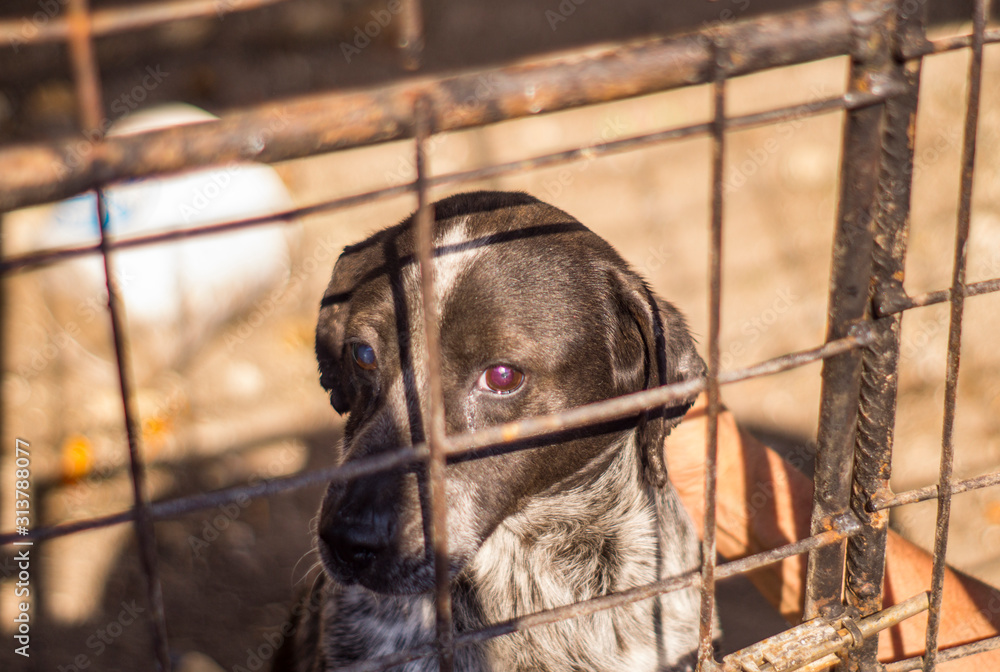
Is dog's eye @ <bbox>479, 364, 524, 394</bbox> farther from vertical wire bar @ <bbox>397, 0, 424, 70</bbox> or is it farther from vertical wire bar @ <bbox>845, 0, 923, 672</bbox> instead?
vertical wire bar @ <bbox>397, 0, 424, 70</bbox>

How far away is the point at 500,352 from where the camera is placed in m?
2.21

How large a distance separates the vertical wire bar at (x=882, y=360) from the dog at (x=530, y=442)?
2.04ft

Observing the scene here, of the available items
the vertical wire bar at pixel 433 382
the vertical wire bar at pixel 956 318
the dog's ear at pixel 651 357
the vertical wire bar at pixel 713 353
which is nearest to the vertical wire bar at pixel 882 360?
the vertical wire bar at pixel 956 318

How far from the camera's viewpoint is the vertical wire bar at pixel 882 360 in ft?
4.79

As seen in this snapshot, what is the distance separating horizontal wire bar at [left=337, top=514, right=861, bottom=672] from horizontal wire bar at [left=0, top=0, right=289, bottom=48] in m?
3.35

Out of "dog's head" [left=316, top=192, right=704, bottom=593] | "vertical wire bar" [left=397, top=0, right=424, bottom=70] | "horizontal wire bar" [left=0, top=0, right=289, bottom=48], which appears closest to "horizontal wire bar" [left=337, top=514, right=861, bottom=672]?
"dog's head" [left=316, top=192, right=704, bottom=593]

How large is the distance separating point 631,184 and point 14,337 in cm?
326

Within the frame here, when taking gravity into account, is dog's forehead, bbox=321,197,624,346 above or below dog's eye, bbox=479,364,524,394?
above

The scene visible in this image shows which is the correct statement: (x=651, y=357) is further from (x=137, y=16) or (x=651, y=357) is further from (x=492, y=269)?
(x=137, y=16)

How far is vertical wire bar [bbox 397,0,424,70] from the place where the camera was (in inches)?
175

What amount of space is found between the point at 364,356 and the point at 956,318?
1457mm

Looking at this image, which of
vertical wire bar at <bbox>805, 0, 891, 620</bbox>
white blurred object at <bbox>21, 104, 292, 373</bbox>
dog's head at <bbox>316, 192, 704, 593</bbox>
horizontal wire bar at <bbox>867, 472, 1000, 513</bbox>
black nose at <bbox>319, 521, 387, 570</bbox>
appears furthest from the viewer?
white blurred object at <bbox>21, 104, 292, 373</bbox>

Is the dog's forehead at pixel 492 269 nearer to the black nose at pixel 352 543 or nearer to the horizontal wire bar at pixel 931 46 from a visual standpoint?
the black nose at pixel 352 543

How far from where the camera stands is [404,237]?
2.45 m
